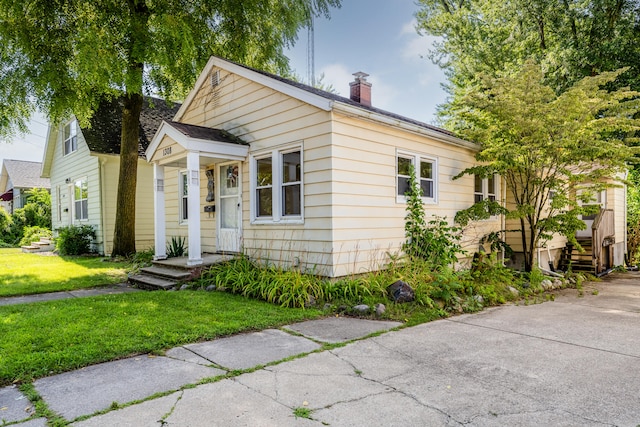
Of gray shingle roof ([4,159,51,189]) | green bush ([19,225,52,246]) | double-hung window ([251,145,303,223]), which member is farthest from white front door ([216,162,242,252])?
gray shingle roof ([4,159,51,189])

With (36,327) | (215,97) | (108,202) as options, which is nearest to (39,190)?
(108,202)

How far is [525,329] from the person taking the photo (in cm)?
501

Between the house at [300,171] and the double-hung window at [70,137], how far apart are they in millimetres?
8452

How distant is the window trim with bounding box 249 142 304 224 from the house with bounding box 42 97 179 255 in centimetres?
669

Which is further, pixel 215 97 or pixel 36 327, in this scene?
pixel 215 97

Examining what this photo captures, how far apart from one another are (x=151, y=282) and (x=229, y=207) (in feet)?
7.78

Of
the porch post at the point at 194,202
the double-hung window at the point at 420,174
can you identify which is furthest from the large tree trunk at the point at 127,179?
the double-hung window at the point at 420,174

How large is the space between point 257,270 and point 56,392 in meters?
4.55

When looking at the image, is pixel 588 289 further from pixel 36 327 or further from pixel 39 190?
pixel 39 190

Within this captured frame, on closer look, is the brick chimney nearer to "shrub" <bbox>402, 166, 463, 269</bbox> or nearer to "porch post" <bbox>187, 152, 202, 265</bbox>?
"shrub" <bbox>402, 166, 463, 269</bbox>

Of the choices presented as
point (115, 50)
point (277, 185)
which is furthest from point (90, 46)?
point (277, 185)

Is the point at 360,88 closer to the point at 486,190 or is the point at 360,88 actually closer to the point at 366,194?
the point at 366,194

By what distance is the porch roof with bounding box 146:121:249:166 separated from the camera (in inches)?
306

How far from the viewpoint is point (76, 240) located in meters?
14.0
